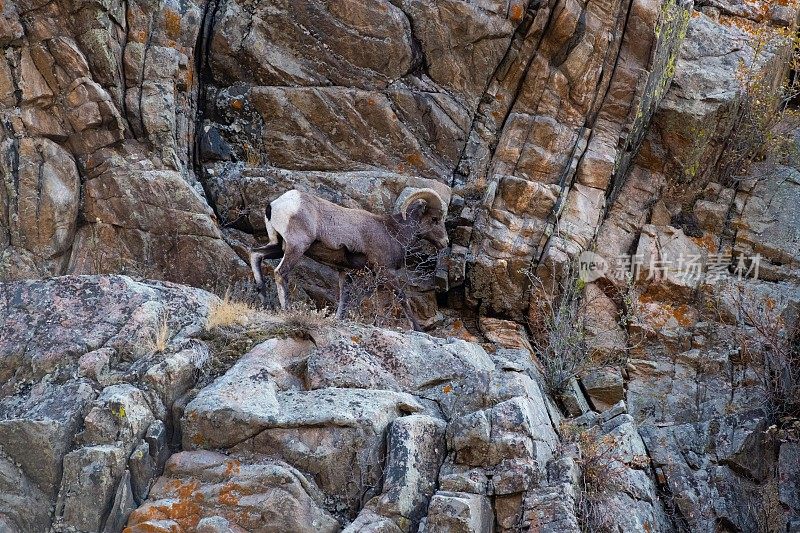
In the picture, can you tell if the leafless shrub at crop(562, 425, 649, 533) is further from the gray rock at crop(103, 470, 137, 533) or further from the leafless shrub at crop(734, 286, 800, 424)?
the gray rock at crop(103, 470, 137, 533)

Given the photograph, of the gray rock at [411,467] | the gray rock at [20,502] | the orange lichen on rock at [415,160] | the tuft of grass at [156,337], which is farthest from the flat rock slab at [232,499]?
the orange lichen on rock at [415,160]

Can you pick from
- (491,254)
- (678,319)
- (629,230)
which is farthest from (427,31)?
(678,319)

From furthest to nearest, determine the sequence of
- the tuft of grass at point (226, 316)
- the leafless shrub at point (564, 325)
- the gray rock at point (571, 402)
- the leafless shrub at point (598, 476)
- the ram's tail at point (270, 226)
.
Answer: the leafless shrub at point (564, 325)
the gray rock at point (571, 402)
the ram's tail at point (270, 226)
the tuft of grass at point (226, 316)
the leafless shrub at point (598, 476)

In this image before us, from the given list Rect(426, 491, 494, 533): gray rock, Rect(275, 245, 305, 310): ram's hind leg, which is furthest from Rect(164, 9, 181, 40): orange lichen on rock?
Rect(426, 491, 494, 533): gray rock

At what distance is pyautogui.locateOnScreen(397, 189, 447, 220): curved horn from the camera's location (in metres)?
10.6

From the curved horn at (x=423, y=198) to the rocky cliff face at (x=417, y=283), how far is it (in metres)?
0.57

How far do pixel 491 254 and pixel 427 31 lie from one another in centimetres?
338

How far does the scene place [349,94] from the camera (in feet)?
38.1

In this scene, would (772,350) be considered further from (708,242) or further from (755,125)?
(755,125)

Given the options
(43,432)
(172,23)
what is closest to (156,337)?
(43,432)

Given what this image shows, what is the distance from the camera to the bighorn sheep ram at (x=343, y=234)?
9625 mm

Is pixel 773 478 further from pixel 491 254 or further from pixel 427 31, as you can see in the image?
pixel 427 31

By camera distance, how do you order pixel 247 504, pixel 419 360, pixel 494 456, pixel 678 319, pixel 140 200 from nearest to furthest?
1. pixel 247 504
2. pixel 494 456
3. pixel 419 360
4. pixel 140 200
5. pixel 678 319

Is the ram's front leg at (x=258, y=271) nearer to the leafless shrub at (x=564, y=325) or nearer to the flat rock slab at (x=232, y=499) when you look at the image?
the flat rock slab at (x=232, y=499)
